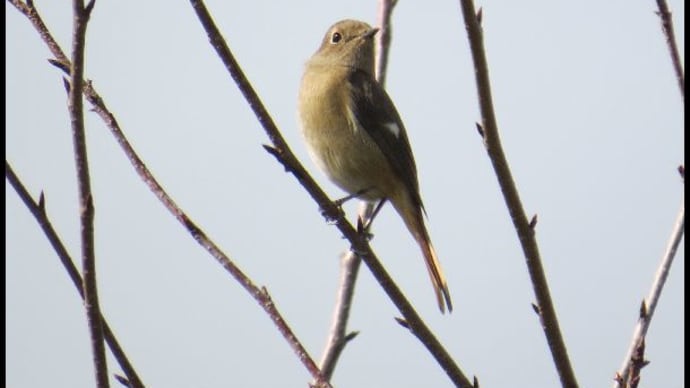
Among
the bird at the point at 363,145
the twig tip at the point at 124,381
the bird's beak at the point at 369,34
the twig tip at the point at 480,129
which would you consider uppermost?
the bird's beak at the point at 369,34

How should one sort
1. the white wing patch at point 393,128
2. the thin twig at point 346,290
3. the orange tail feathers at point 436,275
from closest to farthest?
1. the thin twig at point 346,290
2. the orange tail feathers at point 436,275
3. the white wing patch at point 393,128

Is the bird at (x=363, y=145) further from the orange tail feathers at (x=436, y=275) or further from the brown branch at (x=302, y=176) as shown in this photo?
the brown branch at (x=302, y=176)

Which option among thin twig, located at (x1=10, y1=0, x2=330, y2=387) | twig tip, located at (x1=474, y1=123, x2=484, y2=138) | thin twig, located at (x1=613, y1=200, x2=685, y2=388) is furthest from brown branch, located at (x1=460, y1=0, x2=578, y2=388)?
thin twig, located at (x1=10, y1=0, x2=330, y2=387)

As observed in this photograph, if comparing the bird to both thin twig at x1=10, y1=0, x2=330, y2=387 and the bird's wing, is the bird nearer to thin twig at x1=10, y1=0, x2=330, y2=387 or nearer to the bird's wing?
the bird's wing

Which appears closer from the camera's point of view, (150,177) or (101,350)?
(101,350)

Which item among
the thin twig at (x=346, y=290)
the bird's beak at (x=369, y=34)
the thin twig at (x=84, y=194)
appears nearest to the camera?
the thin twig at (x=84, y=194)

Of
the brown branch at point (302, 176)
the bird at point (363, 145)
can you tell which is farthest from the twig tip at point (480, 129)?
the bird at point (363, 145)

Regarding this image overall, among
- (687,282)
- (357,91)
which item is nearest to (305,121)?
(357,91)

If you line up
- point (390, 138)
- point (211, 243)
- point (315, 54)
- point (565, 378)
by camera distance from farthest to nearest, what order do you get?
point (315, 54), point (390, 138), point (211, 243), point (565, 378)

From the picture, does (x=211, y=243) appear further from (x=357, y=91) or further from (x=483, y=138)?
(x=357, y=91)
